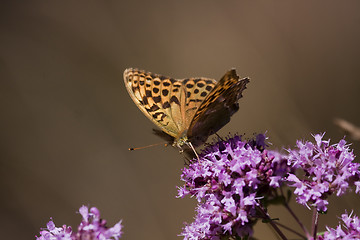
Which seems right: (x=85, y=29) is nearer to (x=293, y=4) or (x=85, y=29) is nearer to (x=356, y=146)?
(x=293, y=4)

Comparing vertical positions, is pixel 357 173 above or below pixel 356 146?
below

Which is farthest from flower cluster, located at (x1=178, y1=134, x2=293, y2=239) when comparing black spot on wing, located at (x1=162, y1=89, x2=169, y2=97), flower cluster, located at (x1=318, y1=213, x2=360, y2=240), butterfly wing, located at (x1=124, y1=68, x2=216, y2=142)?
black spot on wing, located at (x1=162, y1=89, x2=169, y2=97)

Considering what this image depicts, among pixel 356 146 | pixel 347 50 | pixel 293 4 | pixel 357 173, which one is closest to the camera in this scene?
pixel 357 173

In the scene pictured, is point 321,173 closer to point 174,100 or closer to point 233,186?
point 233,186

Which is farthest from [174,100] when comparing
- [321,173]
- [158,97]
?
[321,173]

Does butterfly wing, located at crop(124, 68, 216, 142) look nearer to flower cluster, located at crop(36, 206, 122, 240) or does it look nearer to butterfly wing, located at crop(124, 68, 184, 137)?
butterfly wing, located at crop(124, 68, 184, 137)

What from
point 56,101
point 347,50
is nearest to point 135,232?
point 56,101

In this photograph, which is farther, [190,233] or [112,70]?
[112,70]

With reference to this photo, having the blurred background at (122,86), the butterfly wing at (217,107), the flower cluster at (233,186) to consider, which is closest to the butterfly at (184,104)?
the butterfly wing at (217,107)
